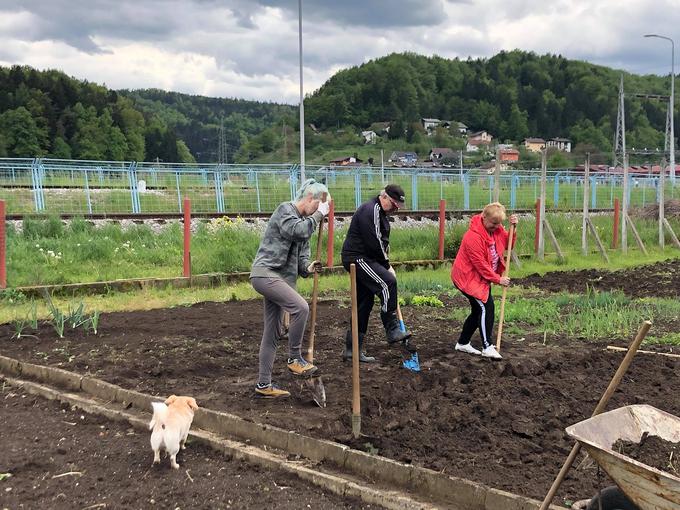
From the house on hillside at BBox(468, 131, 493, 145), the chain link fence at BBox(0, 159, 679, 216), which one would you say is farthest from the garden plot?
the house on hillside at BBox(468, 131, 493, 145)

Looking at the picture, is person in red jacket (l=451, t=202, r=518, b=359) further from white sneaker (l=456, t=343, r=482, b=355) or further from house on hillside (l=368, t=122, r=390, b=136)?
house on hillside (l=368, t=122, r=390, b=136)

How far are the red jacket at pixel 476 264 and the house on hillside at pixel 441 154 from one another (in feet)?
269

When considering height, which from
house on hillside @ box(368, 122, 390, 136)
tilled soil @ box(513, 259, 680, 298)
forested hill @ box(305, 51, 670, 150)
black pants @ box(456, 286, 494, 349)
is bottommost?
tilled soil @ box(513, 259, 680, 298)

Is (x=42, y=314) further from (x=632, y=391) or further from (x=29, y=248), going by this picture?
(x=632, y=391)

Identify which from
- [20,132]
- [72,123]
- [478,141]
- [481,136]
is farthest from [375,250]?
[481,136]

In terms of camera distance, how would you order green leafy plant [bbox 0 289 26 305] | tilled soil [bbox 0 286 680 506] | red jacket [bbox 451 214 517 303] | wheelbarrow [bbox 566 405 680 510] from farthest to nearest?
green leafy plant [bbox 0 289 26 305] < red jacket [bbox 451 214 517 303] < tilled soil [bbox 0 286 680 506] < wheelbarrow [bbox 566 405 680 510]

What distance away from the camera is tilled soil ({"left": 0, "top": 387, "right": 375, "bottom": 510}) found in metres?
3.85

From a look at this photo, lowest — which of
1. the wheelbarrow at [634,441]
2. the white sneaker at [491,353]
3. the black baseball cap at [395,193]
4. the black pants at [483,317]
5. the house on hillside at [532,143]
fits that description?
the white sneaker at [491,353]

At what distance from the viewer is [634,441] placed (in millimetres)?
3506

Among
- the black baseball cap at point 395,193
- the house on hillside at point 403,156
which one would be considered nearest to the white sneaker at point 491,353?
the black baseball cap at point 395,193

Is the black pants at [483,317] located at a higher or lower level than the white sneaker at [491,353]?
higher

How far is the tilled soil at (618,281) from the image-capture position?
39.6 ft

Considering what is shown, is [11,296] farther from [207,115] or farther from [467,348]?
[207,115]

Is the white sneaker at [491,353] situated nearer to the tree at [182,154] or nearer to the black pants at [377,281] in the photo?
the black pants at [377,281]
